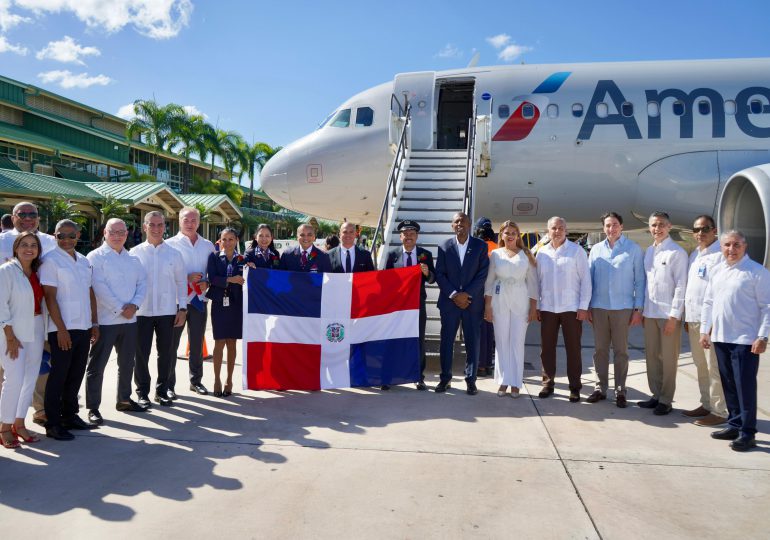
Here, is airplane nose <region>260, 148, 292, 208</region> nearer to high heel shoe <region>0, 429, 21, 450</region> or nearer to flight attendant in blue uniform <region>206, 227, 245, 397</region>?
flight attendant in blue uniform <region>206, 227, 245, 397</region>

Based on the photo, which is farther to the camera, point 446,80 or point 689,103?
point 446,80

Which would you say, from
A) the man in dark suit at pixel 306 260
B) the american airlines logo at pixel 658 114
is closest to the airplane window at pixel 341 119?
the american airlines logo at pixel 658 114

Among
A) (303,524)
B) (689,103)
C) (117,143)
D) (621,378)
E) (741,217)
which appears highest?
(117,143)

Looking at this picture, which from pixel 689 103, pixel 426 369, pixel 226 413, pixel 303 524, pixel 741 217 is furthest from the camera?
pixel 689 103

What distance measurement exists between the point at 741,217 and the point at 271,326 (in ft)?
24.0

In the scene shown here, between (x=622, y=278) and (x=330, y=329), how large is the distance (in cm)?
316

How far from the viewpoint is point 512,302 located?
561 centimetres

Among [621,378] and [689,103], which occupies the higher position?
[689,103]

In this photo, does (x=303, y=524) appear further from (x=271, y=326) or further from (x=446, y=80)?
(x=446, y=80)

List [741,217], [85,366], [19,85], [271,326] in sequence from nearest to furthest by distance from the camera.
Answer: [85,366] → [271,326] → [741,217] → [19,85]

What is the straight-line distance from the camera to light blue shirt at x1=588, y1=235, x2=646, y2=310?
5367 millimetres

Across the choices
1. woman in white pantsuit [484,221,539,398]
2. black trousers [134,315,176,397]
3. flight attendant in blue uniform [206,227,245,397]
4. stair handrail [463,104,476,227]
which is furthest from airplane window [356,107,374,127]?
black trousers [134,315,176,397]

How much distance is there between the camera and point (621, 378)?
5348mm

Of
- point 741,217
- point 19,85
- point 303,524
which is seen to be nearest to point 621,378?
point 303,524
